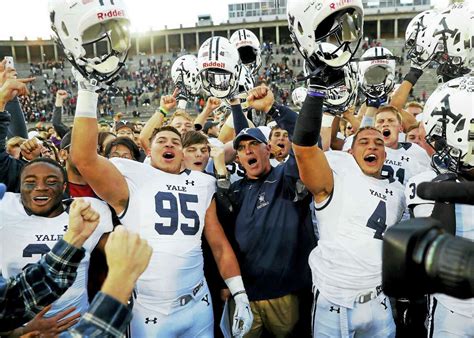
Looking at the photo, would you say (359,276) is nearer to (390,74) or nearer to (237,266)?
(237,266)

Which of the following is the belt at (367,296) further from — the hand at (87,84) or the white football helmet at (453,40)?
the white football helmet at (453,40)

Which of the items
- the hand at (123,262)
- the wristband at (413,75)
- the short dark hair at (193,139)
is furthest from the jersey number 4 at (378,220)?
the wristband at (413,75)

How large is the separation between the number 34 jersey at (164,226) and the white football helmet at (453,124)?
1.62 metres

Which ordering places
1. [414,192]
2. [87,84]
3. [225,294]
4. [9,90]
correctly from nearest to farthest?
[87,84], [414,192], [9,90], [225,294]

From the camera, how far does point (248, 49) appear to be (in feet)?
22.6

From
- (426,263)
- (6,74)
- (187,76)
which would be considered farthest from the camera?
(187,76)

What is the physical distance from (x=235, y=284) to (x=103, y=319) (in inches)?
78.1

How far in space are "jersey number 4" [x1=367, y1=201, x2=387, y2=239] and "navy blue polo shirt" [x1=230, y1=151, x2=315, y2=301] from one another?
0.51m

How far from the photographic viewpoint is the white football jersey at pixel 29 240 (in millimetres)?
2850

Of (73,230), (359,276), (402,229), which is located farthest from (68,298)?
(402,229)

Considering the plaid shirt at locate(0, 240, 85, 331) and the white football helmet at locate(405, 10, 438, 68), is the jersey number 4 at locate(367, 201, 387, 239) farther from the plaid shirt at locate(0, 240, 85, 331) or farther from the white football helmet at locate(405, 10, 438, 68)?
the white football helmet at locate(405, 10, 438, 68)

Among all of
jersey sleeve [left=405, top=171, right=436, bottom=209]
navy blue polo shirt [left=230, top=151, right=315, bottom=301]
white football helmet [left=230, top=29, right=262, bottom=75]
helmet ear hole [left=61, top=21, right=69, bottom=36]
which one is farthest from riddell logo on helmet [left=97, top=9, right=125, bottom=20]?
white football helmet [left=230, top=29, right=262, bottom=75]

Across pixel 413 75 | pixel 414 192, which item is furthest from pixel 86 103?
pixel 413 75

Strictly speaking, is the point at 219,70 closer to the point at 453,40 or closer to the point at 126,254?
the point at 453,40
